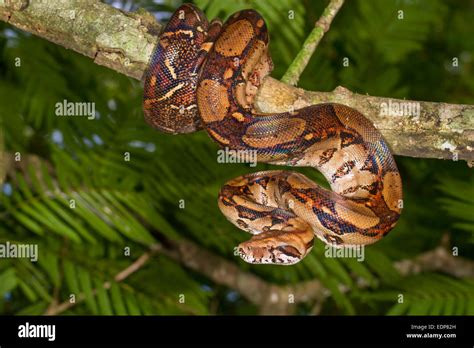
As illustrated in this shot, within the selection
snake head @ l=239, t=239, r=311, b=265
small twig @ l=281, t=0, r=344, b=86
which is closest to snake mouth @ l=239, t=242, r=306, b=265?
snake head @ l=239, t=239, r=311, b=265

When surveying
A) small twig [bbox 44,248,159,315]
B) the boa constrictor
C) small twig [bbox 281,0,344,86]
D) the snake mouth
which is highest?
small twig [bbox 281,0,344,86]

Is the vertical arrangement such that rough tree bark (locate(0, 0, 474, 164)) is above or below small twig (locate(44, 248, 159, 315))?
above

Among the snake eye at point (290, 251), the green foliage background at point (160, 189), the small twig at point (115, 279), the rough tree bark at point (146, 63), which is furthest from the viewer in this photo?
the small twig at point (115, 279)

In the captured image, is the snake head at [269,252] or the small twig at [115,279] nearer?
the snake head at [269,252]

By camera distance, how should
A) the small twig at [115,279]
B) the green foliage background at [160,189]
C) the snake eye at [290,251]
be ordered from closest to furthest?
the snake eye at [290,251] → the green foliage background at [160,189] → the small twig at [115,279]

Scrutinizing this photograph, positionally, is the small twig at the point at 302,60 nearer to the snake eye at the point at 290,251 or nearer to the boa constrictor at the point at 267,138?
the boa constrictor at the point at 267,138

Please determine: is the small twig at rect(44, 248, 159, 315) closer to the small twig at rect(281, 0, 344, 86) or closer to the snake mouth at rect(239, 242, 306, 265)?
the snake mouth at rect(239, 242, 306, 265)

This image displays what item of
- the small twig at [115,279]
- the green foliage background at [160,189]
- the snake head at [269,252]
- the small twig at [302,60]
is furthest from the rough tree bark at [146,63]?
the small twig at [115,279]
